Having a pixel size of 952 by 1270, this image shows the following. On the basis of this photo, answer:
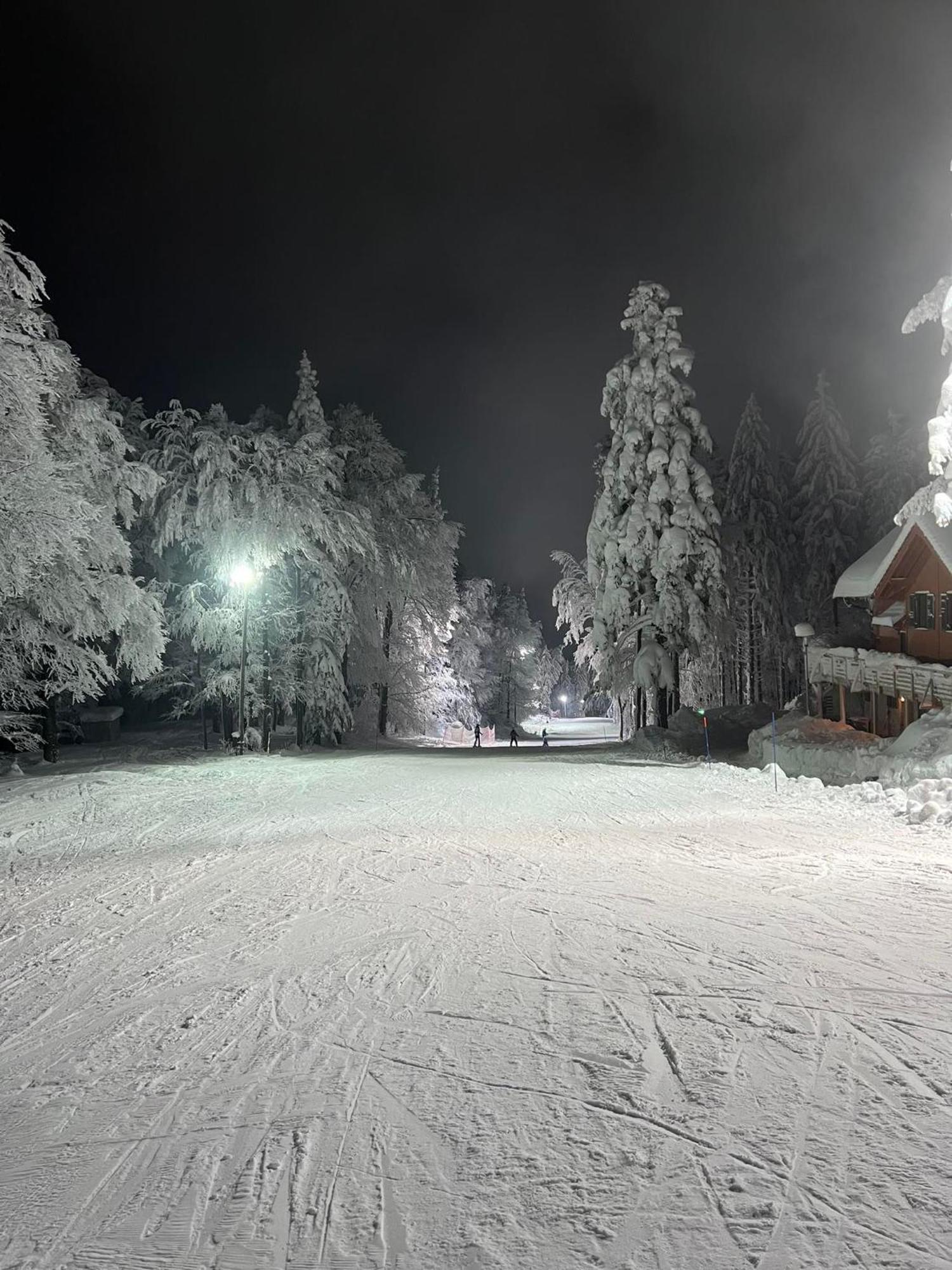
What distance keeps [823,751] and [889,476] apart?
27.9 metres

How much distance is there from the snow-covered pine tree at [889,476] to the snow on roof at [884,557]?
1020 cm

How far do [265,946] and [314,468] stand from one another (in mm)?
22216

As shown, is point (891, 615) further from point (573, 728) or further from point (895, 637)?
point (573, 728)

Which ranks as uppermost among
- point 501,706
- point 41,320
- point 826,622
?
point 41,320

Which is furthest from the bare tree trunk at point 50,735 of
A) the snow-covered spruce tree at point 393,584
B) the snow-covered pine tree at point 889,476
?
the snow-covered pine tree at point 889,476

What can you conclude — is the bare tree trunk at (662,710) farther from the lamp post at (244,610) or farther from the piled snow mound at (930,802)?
the piled snow mound at (930,802)

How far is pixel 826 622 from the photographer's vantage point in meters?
41.1

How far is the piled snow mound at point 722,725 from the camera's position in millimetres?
27688

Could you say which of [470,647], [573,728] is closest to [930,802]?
[470,647]

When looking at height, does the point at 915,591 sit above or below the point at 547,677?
above

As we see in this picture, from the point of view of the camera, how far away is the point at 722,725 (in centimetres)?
3006

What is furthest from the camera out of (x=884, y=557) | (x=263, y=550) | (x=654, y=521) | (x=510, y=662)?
(x=510, y=662)

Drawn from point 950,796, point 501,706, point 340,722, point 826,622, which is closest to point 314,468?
point 340,722

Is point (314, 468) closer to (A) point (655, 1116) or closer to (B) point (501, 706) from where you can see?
(A) point (655, 1116)
